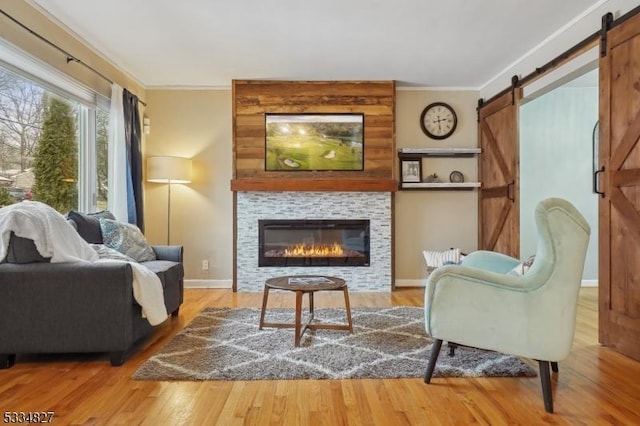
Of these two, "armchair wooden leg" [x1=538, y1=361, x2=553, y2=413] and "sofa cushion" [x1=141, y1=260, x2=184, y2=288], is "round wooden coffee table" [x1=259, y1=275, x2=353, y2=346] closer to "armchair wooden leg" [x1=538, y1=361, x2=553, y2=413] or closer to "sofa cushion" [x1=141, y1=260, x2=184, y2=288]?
"sofa cushion" [x1=141, y1=260, x2=184, y2=288]

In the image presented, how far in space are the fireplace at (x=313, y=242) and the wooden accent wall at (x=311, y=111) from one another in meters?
0.56

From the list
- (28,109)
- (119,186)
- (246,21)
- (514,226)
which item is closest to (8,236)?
(28,109)

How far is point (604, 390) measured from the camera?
6.87 feet

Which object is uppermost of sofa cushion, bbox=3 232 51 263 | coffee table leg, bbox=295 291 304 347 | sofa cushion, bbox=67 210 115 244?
sofa cushion, bbox=67 210 115 244

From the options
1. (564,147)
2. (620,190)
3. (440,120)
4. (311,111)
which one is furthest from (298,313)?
(564,147)

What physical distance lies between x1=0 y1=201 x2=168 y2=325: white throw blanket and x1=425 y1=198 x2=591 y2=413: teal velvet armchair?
5.75 ft

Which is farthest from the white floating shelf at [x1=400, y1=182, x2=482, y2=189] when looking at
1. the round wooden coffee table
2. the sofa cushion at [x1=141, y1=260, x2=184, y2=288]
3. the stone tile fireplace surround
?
the sofa cushion at [x1=141, y1=260, x2=184, y2=288]

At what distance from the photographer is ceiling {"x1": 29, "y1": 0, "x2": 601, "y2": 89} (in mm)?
3000

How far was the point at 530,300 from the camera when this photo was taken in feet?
6.34

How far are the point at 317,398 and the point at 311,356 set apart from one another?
0.53 metres

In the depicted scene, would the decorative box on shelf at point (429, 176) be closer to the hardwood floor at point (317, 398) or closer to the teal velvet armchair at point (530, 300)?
the hardwood floor at point (317, 398)

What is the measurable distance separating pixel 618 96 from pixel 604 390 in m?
1.86

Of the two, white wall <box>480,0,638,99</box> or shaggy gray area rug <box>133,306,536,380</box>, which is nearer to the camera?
shaggy gray area rug <box>133,306,536,380</box>

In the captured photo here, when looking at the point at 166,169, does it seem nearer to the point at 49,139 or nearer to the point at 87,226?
the point at 49,139
